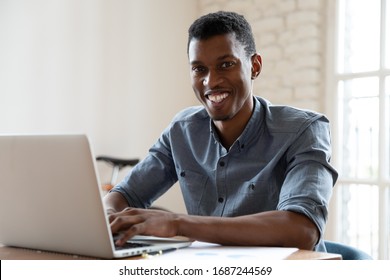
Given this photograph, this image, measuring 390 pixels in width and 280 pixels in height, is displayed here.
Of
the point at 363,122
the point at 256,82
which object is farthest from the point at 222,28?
the point at 256,82

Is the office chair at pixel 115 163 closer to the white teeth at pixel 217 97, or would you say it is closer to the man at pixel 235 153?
the man at pixel 235 153

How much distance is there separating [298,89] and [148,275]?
2798 mm

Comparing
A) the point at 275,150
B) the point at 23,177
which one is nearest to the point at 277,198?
the point at 275,150

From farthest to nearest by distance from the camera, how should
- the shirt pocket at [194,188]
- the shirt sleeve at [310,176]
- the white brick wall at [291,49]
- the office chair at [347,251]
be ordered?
the white brick wall at [291,49] < the shirt pocket at [194,188] < the office chair at [347,251] < the shirt sleeve at [310,176]

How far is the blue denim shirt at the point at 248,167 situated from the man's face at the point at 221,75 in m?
0.07

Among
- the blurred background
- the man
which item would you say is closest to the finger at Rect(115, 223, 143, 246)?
the man

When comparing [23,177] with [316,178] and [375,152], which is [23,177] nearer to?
[316,178]

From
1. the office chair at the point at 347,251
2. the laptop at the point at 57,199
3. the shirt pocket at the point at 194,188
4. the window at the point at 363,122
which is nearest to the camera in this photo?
the laptop at the point at 57,199

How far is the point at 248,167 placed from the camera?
176 centimetres

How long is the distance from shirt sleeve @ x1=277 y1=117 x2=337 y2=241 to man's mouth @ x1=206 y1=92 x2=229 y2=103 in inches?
10.0

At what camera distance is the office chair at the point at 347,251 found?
1616mm

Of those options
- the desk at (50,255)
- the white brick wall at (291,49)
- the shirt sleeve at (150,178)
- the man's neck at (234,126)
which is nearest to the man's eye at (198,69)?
the man's neck at (234,126)

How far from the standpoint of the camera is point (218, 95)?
1790 millimetres

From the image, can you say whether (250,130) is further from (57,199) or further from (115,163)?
(115,163)
